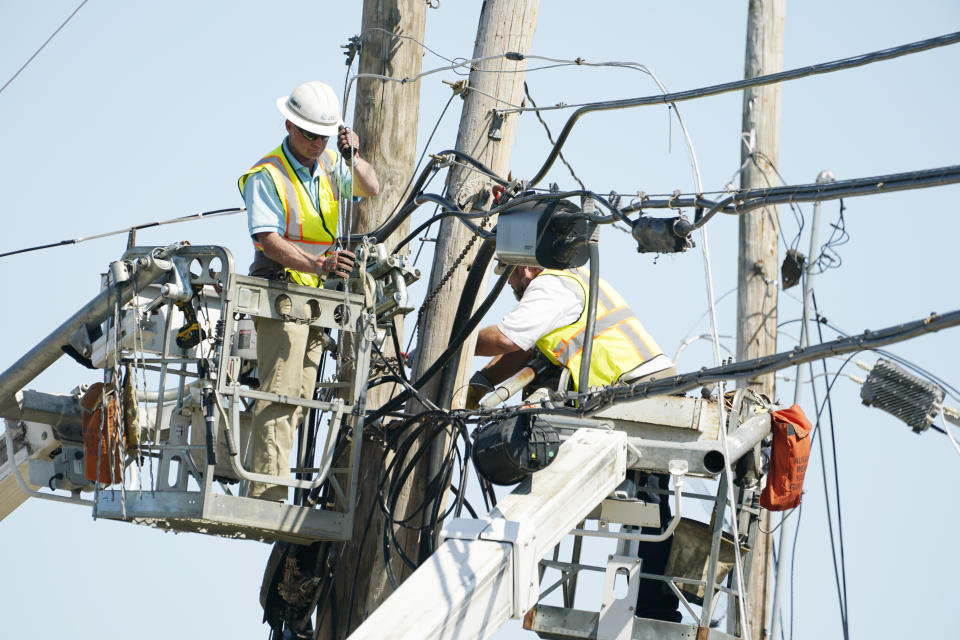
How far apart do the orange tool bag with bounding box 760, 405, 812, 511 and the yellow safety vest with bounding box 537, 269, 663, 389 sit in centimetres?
97

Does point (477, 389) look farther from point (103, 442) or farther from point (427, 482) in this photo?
point (103, 442)

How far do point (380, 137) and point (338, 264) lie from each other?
1627mm

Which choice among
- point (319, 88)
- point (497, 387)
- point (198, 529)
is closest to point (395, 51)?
point (319, 88)

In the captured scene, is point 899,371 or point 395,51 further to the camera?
point 395,51

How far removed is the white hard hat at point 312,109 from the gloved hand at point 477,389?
1.90m

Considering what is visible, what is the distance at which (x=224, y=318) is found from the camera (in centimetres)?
816

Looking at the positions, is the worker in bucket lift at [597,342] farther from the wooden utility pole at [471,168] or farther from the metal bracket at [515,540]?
the metal bracket at [515,540]

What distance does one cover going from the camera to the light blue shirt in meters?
8.77

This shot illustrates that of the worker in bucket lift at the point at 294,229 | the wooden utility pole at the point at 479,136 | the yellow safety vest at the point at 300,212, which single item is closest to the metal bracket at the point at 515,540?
the worker in bucket lift at the point at 294,229

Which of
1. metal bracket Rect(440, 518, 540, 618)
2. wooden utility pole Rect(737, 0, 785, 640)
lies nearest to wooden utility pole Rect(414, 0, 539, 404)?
metal bracket Rect(440, 518, 540, 618)

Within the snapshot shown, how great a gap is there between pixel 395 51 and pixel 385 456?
2.84 meters

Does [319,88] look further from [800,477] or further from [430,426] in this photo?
[800,477]

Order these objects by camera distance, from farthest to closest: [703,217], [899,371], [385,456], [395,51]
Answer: [395,51], [385,456], [703,217], [899,371]

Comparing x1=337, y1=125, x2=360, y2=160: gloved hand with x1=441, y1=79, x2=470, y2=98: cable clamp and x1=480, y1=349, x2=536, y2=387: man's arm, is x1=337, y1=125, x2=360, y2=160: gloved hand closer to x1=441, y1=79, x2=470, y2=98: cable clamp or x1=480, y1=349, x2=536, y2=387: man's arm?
x1=441, y1=79, x2=470, y2=98: cable clamp
